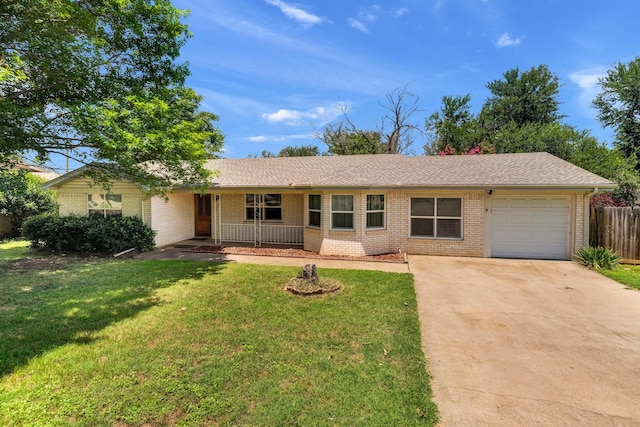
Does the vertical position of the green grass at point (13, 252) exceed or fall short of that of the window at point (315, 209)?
it falls short

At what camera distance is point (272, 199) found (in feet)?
45.7

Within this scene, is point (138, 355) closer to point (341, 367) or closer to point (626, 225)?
point (341, 367)

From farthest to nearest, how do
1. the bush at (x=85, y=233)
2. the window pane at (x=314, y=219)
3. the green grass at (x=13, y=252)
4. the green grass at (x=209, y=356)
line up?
the window pane at (x=314, y=219) → the bush at (x=85, y=233) → the green grass at (x=13, y=252) → the green grass at (x=209, y=356)

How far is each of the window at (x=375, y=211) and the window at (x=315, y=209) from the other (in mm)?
1914

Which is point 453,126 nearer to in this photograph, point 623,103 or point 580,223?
point 623,103

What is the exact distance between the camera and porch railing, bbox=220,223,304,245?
13.7 meters

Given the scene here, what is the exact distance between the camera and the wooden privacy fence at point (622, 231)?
9984 mm

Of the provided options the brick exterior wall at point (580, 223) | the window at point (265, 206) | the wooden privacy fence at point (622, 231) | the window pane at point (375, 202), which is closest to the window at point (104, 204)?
the window at point (265, 206)

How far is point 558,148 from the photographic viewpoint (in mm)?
19469

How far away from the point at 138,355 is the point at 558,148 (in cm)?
2447

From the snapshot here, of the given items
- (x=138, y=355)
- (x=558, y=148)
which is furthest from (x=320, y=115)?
(x=138, y=355)

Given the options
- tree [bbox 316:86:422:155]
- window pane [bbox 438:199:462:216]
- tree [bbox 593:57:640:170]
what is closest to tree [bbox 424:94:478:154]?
tree [bbox 316:86:422:155]

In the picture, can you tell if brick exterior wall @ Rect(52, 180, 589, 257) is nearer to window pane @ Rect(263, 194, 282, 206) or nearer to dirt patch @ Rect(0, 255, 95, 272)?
window pane @ Rect(263, 194, 282, 206)

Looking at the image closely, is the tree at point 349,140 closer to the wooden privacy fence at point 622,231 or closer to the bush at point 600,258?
the wooden privacy fence at point 622,231
